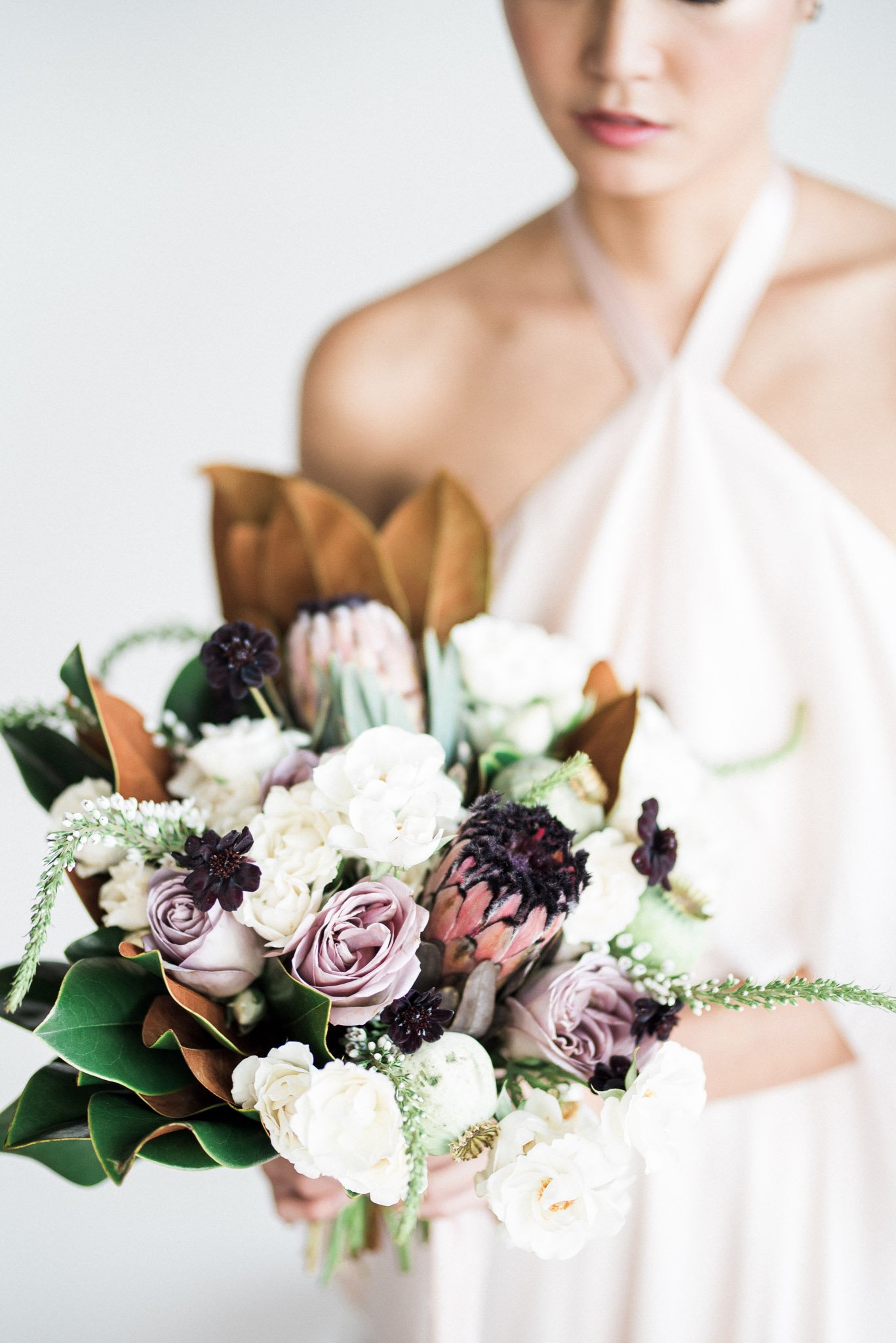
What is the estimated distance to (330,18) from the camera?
142cm

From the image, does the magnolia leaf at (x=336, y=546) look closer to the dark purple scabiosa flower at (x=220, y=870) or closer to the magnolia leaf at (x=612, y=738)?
the magnolia leaf at (x=612, y=738)

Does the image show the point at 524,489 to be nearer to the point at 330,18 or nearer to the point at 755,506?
the point at 755,506

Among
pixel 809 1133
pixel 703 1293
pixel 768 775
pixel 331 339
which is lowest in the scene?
pixel 703 1293

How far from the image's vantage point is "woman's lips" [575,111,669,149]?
2.69 feet

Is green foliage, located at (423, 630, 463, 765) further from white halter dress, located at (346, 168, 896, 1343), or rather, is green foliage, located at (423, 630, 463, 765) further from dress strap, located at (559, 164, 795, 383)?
dress strap, located at (559, 164, 795, 383)

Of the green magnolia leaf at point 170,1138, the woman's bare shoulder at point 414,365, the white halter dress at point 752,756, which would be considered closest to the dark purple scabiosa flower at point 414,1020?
the green magnolia leaf at point 170,1138

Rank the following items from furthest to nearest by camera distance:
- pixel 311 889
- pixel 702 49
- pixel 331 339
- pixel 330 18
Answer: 1. pixel 330 18
2. pixel 331 339
3. pixel 702 49
4. pixel 311 889

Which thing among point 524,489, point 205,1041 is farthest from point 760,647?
point 205,1041

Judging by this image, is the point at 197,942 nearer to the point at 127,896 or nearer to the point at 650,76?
the point at 127,896

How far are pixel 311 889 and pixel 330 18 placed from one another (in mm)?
1234

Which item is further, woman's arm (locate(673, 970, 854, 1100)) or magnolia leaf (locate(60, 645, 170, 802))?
woman's arm (locate(673, 970, 854, 1100))

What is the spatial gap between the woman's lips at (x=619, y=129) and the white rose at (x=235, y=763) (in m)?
0.48

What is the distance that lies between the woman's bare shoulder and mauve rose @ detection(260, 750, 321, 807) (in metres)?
0.43

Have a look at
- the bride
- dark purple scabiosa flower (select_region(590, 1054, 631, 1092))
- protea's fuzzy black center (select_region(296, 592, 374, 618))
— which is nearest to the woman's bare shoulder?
the bride
